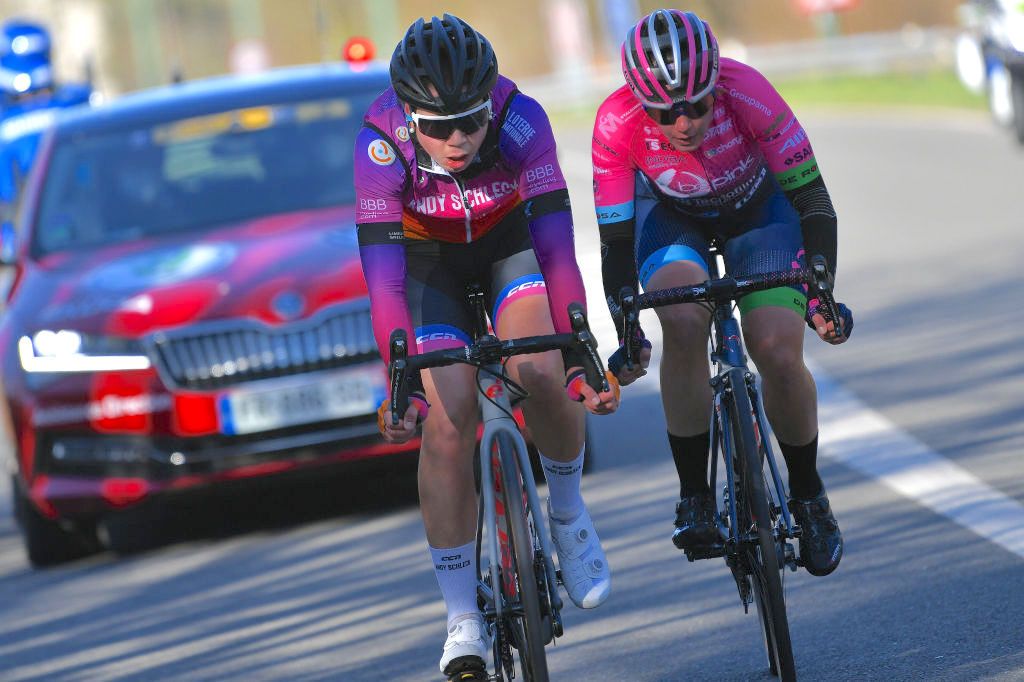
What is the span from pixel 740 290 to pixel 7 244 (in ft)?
17.8

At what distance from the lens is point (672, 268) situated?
5.98 m

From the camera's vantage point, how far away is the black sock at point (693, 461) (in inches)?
239

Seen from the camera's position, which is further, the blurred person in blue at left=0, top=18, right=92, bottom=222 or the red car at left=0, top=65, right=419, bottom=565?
the blurred person in blue at left=0, top=18, right=92, bottom=222

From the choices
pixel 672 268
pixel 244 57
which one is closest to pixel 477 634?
pixel 672 268

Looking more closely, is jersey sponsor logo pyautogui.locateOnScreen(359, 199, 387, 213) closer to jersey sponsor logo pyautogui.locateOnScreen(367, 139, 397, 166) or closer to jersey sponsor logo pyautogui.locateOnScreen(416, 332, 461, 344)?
jersey sponsor logo pyautogui.locateOnScreen(367, 139, 397, 166)

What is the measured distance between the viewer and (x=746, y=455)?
219 inches

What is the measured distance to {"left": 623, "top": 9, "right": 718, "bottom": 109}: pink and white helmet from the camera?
552 centimetres

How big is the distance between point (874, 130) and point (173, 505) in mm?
21229

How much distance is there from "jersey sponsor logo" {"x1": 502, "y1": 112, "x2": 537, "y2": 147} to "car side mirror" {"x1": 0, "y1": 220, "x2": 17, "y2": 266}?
453cm

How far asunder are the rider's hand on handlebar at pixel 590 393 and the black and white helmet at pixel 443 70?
2.50 ft

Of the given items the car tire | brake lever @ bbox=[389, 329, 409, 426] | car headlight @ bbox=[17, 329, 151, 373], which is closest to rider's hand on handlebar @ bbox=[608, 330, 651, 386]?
brake lever @ bbox=[389, 329, 409, 426]

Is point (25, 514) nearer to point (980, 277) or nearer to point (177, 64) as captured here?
point (177, 64)

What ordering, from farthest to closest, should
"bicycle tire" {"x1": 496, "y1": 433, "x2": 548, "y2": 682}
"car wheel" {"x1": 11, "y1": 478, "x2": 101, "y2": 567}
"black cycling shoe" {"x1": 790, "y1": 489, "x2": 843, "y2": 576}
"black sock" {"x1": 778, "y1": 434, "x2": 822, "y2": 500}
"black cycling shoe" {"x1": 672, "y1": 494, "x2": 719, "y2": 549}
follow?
"car wheel" {"x1": 11, "y1": 478, "x2": 101, "y2": 567}, "black sock" {"x1": 778, "y1": 434, "x2": 822, "y2": 500}, "black cycling shoe" {"x1": 672, "y1": 494, "x2": 719, "y2": 549}, "black cycling shoe" {"x1": 790, "y1": 489, "x2": 843, "y2": 576}, "bicycle tire" {"x1": 496, "y1": 433, "x2": 548, "y2": 682}

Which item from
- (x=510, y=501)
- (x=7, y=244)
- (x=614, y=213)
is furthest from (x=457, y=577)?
(x=7, y=244)
